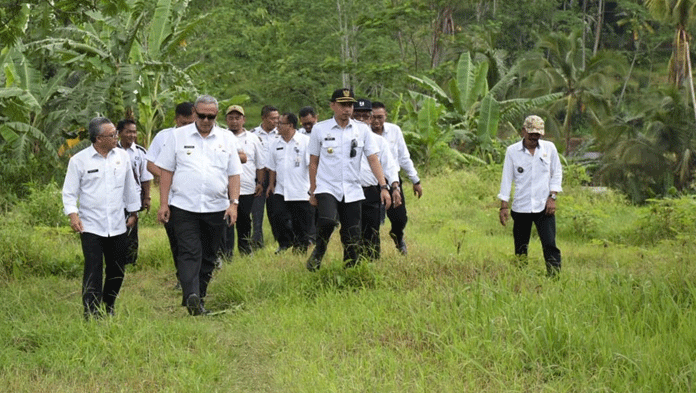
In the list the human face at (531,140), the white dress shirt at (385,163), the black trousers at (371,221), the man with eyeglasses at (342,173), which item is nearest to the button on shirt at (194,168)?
the man with eyeglasses at (342,173)

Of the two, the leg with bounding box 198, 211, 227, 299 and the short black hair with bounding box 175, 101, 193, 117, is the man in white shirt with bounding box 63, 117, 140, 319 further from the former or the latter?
the short black hair with bounding box 175, 101, 193, 117

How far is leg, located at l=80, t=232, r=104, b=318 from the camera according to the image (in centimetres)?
744

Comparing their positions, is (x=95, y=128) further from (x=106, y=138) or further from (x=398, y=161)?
(x=398, y=161)

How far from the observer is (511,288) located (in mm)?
7191

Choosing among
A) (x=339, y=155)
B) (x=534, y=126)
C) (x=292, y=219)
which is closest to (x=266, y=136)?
(x=292, y=219)

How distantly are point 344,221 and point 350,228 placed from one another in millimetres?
96

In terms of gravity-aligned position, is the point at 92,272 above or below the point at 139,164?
below

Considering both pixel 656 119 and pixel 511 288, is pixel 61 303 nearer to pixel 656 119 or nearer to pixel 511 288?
pixel 511 288

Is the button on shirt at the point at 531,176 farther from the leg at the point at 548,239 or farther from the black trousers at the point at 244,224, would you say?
the black trousers at the point at 244,224

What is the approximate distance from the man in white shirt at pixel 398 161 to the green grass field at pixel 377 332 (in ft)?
3.86

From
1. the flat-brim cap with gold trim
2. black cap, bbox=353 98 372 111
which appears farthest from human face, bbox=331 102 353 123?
the flat-brim cap with gold trim

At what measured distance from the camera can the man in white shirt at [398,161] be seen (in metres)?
10.5

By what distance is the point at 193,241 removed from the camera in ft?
25.9

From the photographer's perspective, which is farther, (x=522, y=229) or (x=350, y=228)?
(x=522, y=229)
